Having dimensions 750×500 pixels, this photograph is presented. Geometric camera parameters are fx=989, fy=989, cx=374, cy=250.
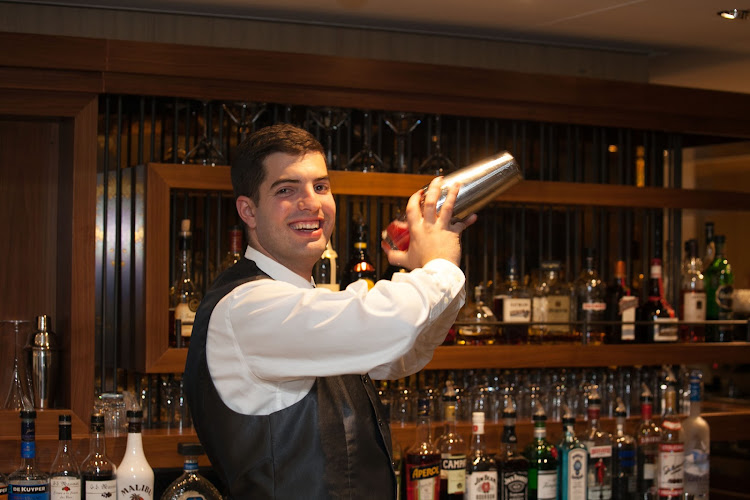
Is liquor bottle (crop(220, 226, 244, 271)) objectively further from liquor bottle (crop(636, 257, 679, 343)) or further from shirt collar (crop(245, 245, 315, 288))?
liquor bottle (crop(636, 257, 679, 343))

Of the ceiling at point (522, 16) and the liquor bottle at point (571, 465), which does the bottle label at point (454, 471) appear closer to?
the liquor bottle at point (571, 465)

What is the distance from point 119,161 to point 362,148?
0.70 metres

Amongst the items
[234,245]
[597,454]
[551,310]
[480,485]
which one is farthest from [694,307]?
[234,245]

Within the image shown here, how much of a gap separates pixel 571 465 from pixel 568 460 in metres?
0.02

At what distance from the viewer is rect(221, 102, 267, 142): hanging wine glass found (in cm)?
270

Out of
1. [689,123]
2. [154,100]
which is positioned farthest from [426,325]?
[689,123]

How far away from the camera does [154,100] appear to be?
2674mm

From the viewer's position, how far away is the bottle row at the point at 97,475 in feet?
7.90

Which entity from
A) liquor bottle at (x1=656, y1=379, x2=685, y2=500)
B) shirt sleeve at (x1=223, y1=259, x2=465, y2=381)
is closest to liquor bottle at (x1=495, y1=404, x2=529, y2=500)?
liquor bottle at (x1=656, y1=379, x2=685, y2=500)

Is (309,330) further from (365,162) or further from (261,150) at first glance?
(365,162)

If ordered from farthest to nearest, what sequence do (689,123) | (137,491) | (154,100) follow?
(689,123) → (154,100) → (137,491)

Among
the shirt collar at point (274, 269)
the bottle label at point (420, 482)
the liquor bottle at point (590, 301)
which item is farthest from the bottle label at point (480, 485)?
the shirt collar at point (274, 269)

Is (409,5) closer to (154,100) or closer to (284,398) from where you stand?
(154,100)

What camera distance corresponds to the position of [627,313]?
10.0ft
